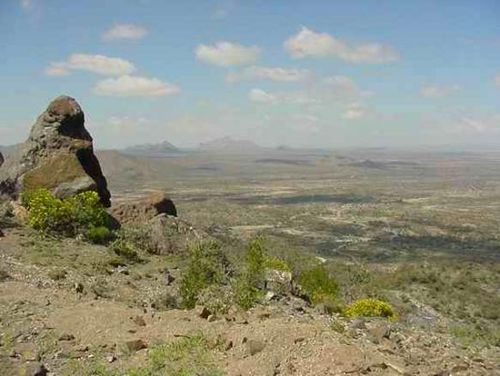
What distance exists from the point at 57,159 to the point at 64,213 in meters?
6.50

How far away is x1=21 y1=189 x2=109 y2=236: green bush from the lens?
113 feet

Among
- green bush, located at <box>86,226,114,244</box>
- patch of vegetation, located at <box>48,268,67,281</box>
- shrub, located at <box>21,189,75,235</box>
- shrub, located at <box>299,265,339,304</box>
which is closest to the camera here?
patch of vegetation, located at <box>48,268,67,281</box>

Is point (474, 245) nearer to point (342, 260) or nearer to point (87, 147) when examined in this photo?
point (342, 260)

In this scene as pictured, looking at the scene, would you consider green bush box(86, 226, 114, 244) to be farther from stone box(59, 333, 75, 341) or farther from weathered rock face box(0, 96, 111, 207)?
stone box(59, 333, 75, 341)

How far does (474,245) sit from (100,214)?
87.2m

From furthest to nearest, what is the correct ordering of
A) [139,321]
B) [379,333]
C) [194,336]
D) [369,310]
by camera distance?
[369,310] < [139,321] < [379,333] < [194,336]

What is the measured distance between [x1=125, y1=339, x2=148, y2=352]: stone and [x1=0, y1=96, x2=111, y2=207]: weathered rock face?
23.0 meters

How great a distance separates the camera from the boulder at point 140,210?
137 ft

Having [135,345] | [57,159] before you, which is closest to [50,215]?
[57,159]

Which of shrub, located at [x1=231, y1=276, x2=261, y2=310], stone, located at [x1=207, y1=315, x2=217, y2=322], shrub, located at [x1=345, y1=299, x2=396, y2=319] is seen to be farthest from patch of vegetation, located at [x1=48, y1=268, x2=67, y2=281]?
shrub, located at [x1=345, y1=299, x2=396, y2=319]

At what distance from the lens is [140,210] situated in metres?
42.4

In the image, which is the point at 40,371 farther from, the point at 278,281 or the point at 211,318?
the point at 278,281

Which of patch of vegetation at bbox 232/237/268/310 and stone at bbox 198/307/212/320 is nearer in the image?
stone at bbox 198/307/212/320

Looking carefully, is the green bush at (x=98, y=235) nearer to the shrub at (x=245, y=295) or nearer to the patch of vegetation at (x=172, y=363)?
the shrub at (x=245, y=295)
